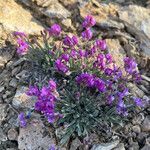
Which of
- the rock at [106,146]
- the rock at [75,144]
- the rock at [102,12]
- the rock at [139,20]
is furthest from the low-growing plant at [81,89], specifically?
the rock at [139,20]

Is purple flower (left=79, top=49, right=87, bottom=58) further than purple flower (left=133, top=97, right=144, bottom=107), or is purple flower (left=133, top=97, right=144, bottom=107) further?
purple flower (left=79, top=49, right=87, bottom=58)

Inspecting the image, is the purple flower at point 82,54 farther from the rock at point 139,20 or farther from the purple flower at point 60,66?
the rock at point 139,20

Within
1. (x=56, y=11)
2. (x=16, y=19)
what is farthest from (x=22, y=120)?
(x=56, y=11)

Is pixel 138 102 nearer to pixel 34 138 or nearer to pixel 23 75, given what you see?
pixel 34 138

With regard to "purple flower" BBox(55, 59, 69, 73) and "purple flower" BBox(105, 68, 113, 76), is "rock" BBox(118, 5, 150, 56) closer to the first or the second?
"purple flower" BBox(105, 68, 113, 76)

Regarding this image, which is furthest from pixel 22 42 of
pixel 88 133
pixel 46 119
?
pixel 88 133

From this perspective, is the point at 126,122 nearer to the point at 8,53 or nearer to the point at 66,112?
the point at 66,112

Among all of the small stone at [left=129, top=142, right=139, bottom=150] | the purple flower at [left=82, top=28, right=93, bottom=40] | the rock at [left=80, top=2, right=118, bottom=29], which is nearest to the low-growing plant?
the purple flower at [left=82, top=28, right=93, bottom=40]
